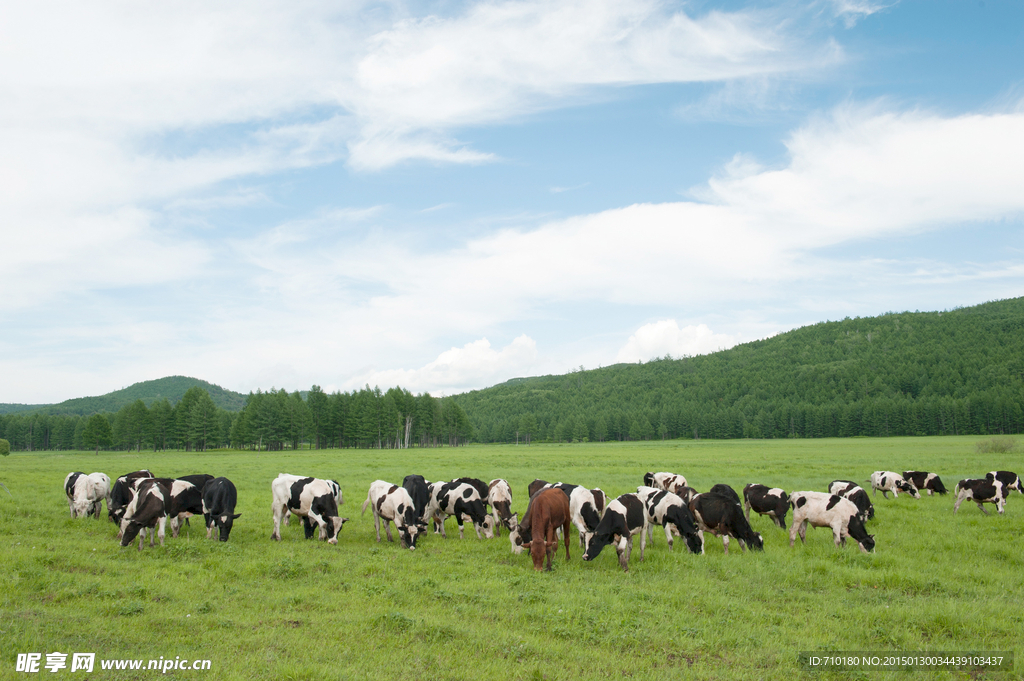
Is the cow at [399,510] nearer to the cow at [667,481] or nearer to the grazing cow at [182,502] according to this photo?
the grazing cow at [182,502]

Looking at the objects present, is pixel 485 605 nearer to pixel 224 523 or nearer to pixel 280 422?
pixel 224 523

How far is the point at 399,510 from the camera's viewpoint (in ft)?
51.3

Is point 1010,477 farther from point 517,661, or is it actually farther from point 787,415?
point 787,415

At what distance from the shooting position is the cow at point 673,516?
14.6m

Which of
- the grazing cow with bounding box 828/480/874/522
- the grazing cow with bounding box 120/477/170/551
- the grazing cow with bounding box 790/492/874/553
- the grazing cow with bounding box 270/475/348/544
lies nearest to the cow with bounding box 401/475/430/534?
the grazing cow with bounding box 270/475/348/544

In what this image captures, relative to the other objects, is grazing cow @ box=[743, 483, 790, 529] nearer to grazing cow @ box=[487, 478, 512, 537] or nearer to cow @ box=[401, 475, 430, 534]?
grazing cow @ box=[487, 478, 512, 537]

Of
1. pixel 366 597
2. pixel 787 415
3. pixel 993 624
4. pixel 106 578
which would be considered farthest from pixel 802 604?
pixel 787 415

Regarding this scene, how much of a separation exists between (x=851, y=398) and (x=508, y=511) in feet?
553

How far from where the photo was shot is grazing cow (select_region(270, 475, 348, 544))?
15711 millimetres

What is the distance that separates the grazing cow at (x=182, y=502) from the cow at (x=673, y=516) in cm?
1321

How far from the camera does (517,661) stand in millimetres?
7742

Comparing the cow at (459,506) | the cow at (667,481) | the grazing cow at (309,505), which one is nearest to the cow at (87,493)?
the grazing cow at (309,505)

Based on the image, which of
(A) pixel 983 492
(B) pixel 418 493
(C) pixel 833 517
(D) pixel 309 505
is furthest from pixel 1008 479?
(D) pixel 309 505

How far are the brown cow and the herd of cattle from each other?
0.02 m
